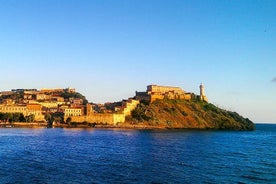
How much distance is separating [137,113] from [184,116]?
768 inches

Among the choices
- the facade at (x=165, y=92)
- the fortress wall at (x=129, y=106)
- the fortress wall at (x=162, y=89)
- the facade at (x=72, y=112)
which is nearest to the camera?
the facade at (x=72, y=112)

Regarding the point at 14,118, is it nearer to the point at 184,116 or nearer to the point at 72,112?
the point at 72,112

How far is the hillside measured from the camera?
13962cm

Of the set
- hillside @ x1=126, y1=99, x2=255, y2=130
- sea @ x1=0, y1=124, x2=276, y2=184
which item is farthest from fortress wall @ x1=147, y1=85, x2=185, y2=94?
sea @ x1=0, y1=124, x2=276, y2=184

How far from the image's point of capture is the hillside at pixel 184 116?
140m

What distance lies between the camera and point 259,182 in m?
33.6

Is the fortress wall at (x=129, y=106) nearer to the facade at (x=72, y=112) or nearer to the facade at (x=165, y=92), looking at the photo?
the facade at (x=165, y=92)

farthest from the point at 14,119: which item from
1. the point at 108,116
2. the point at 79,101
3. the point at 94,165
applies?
the point at 94,165

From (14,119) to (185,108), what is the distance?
6465 centimetres

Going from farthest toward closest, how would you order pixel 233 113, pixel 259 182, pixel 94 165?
pixel 233 113
pixel 94 165
pixel 259 182

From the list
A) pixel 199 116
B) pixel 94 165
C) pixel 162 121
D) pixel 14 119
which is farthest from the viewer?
pixel 199 116

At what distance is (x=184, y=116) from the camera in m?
147

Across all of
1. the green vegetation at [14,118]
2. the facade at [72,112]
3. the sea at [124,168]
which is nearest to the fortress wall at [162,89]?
the facade at [72,112]

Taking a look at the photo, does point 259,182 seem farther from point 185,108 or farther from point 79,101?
point 79,101
